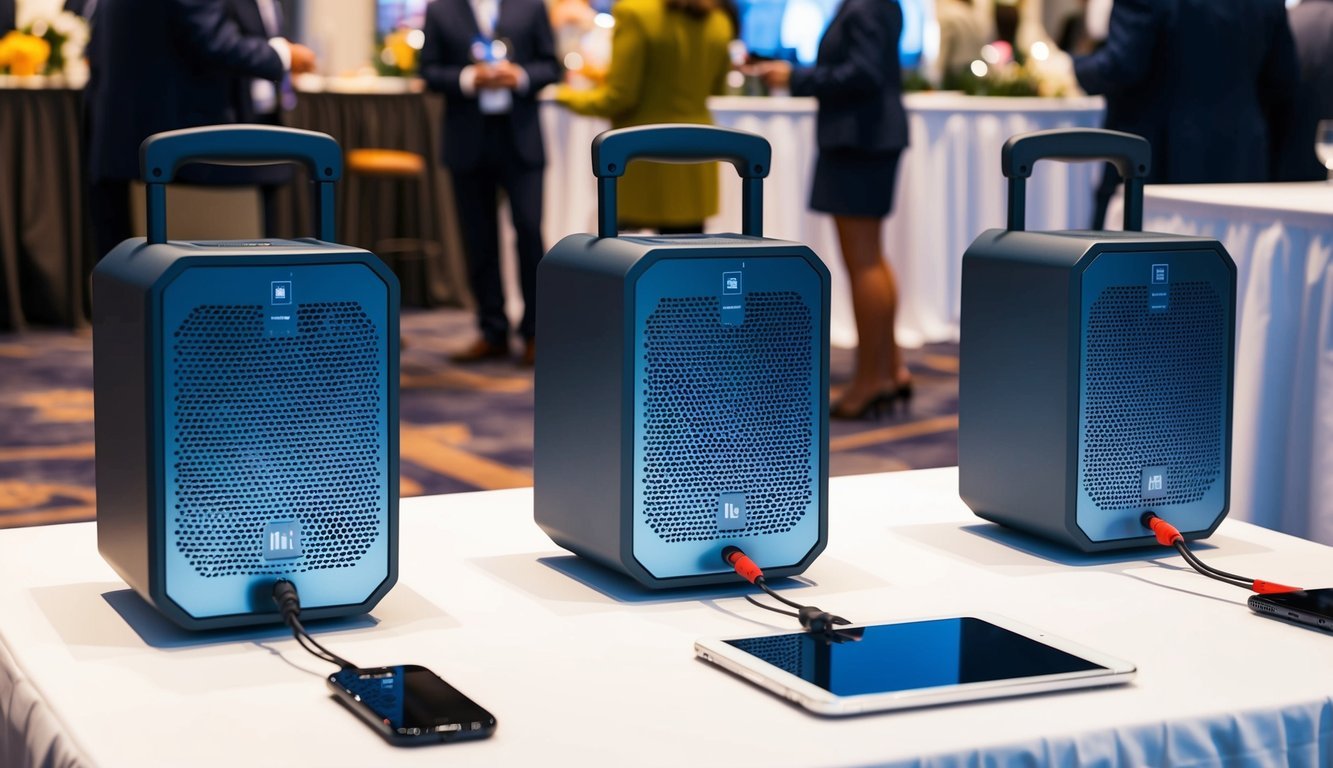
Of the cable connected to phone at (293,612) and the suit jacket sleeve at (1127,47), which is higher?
the suit jacket sleeve at (1127,47)

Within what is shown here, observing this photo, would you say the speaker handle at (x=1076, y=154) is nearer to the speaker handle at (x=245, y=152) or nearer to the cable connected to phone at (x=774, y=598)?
the cable connected to phone at (x=774, y=598)

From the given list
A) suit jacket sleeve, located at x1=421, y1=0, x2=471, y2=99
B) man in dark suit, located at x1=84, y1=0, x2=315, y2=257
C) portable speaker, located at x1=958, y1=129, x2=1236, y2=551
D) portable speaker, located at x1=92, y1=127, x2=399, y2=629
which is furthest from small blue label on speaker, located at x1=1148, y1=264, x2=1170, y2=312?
suit jacket sleeve, located at x1=421, y1=0, x2=471, y2=99

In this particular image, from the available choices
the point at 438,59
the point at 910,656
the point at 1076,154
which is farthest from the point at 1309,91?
the point at 910,656

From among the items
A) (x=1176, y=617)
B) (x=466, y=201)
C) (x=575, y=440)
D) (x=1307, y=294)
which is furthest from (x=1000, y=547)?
(x=466, y=201)

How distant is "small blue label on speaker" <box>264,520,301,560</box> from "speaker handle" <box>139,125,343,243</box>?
0.54ft

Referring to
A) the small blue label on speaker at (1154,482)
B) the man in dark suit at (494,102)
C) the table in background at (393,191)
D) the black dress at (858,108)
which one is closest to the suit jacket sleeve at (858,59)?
the black dress at (858,108)

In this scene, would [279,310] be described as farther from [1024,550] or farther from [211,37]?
[211,37]

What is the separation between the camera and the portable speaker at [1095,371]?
98cm

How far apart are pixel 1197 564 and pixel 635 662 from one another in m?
0.37

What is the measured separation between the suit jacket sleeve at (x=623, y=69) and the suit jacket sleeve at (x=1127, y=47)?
4.35 feet

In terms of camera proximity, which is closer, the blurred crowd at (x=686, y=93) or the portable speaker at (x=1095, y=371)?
the portable speaker at (x=1095, y=371)

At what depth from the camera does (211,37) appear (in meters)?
3.37

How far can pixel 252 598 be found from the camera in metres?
0.82

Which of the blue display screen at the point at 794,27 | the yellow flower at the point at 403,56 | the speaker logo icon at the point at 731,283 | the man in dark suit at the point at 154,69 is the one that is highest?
the blue display screen at the point at 794,27
